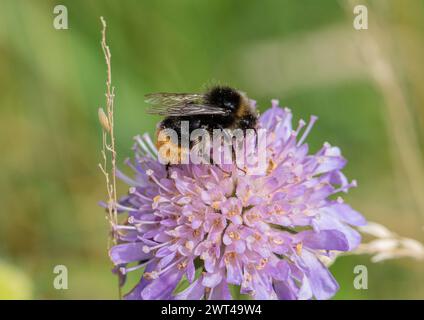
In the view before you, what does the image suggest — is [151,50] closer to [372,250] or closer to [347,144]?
[347,144]

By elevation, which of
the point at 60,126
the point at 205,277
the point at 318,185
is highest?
the point at 60,126

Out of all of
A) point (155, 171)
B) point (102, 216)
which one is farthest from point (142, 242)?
point (102, 216)

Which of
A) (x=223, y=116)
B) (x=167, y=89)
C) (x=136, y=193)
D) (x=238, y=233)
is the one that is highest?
(x=167, y=89)

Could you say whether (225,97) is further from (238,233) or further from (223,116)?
(238,233)

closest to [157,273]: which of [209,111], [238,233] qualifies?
[238,233]

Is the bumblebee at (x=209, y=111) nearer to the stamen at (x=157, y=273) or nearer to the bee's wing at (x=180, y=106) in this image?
the bee's wing at (x=180, y=106)
